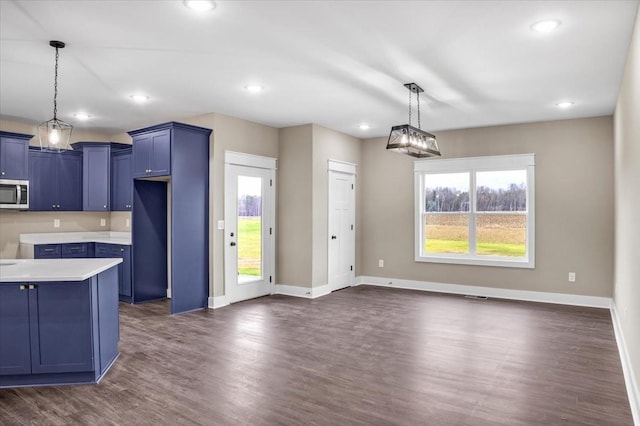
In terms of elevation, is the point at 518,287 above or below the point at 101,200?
below

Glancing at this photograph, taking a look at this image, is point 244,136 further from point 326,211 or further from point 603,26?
point 603,26

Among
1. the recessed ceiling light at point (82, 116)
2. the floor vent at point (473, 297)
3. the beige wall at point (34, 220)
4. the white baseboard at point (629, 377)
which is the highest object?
the recessed ceiling light at point (82, 116)

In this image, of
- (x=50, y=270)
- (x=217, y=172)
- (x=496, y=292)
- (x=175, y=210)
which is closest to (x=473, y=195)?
(x=496, y=292)

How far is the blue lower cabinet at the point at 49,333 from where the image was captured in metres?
3.27

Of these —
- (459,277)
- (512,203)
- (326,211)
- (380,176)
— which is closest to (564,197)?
(512,203)

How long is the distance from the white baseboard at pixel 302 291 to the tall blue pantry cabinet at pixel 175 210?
1359mm

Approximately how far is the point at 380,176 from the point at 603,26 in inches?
192

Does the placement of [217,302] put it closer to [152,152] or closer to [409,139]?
[152,152]

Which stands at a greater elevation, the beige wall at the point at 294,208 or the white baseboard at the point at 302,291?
the beige wall at the point at 294,208

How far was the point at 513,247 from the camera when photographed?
679 centimetres

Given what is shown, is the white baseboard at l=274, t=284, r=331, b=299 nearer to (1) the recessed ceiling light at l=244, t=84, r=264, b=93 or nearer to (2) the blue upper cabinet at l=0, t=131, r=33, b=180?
(1) the recessed ceiling light at l=244, t=84, r=264, b=93

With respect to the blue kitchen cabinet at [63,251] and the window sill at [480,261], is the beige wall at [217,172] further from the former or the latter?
the window sill at [480,261]

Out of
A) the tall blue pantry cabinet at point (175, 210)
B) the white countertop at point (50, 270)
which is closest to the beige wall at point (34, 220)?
the tall blue pantry cabinet at point (175, 210)

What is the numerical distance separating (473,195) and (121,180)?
18.8 feet
